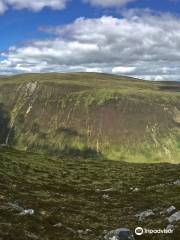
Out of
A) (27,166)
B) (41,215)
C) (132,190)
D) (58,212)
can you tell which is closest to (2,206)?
(41,215)

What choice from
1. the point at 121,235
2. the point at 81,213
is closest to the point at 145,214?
the point at 81,213

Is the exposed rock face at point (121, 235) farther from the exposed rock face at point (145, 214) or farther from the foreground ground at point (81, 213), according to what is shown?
the exposed rock face at point (145, 214)

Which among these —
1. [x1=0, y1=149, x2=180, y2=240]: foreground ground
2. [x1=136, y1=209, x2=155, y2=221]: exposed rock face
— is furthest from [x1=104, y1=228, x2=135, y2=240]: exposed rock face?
[x1=136, y1=209, x2=155, y2=221]: exposed rock face

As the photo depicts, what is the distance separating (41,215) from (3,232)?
39.3ft

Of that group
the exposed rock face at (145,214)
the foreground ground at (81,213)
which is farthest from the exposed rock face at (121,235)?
the exposed rock face at (145,214)

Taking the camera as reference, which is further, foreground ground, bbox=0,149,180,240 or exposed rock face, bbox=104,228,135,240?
foreground ground, bbox=0,149,180,240

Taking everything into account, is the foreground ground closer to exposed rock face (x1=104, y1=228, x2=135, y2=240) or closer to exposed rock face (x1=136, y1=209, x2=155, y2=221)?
exposed rock face (x1=136, y1=209, x2=155, y2=221)

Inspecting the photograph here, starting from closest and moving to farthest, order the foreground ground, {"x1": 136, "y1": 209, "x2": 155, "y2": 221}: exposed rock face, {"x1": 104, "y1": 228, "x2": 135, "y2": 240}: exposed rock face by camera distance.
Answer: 1. {"x1": 104, "y1": 228, "x2": 135, "y2": 240}: exposed rock face
2. the foreground ground
3. {"x1": 136, "y1": 209, "x2": 155, "y2": 221}: exposed rock face

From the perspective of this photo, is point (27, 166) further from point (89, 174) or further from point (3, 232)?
point (3, 232)

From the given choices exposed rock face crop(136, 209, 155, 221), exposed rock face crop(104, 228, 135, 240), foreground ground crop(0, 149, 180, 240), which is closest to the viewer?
exposed rock face crop(104, 228, 135, 240)

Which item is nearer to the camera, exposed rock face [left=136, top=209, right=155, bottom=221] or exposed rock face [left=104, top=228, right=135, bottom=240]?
exposed rock face [left=104, top=228, right=135, bottom=240]

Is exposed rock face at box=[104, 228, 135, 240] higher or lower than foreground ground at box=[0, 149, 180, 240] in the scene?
higher

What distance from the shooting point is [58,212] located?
50000mm

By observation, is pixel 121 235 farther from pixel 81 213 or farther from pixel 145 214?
pixel 145 214
